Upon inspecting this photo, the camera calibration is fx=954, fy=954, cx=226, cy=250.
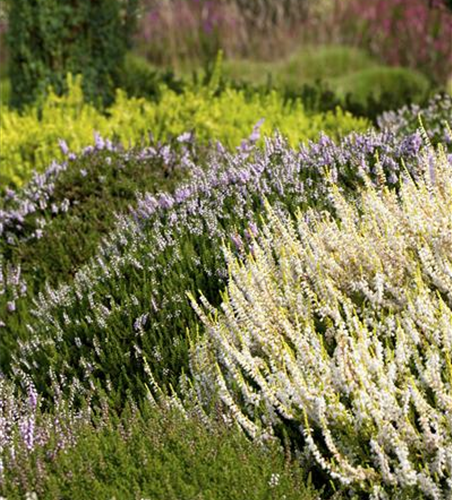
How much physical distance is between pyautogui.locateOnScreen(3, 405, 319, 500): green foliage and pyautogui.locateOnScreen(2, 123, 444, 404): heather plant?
681 mm

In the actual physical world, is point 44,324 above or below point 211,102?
below

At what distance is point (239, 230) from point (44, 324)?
3.50ft

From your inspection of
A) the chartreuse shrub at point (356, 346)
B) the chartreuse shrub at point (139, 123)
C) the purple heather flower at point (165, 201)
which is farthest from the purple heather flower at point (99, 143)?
the chartreuse shrub at point (356, 346)

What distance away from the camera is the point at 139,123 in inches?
300

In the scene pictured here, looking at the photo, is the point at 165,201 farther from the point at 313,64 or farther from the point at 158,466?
the point at 313,64

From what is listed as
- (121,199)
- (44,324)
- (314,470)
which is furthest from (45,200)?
(314,470)

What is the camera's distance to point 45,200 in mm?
5973

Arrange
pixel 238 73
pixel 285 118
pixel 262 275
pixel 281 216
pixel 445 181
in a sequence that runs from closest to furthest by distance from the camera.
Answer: pixel 262 275
pixel 445 181
pixel 281 216
pixel 285 118
pixel 238 73

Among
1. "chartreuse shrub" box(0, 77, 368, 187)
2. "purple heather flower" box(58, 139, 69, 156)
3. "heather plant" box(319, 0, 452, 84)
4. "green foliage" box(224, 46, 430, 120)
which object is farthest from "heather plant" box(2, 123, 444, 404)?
"heather plant" box(319, 0, 452, 84)

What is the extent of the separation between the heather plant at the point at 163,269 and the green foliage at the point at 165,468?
0.68 meters

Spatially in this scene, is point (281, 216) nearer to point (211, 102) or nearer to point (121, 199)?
point (121, 199)

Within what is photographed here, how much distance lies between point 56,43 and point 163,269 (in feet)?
15.7

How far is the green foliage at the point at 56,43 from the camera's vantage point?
857 centimetres

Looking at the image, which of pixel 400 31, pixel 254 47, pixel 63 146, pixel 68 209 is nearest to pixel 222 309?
pixel 68 209
